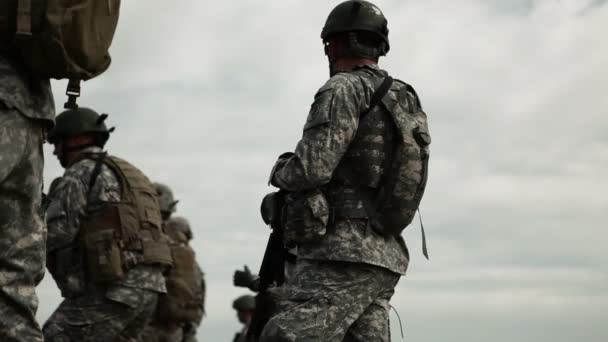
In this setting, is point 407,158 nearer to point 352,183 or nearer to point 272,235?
point 352,183

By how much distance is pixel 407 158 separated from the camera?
23.8 ft

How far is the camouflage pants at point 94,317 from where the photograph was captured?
9883mm

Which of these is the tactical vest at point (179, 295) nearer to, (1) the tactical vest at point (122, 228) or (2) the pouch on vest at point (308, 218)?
(1) the tactical vest at point (122, 228)

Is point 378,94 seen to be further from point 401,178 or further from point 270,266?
point 270,266

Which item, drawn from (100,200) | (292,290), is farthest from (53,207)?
(292,290)

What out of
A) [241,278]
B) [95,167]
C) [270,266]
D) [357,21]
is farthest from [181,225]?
[357,21]

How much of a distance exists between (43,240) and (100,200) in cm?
468

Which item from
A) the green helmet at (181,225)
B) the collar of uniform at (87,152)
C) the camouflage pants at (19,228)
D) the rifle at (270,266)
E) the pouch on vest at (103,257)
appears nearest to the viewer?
the camouflage pants at (19,228)

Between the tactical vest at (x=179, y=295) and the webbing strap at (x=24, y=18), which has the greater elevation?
the tactical vest at (x=179, y=295)

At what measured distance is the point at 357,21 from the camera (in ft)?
24.7

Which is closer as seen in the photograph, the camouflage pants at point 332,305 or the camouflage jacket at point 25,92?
the camouflage jacket at point 25,92

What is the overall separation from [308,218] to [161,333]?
26.7ft

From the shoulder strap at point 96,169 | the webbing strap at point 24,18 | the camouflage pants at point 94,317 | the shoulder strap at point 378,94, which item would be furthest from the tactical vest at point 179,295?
the webbing strap at point 24,18

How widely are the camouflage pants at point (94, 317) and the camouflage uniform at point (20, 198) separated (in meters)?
4.59
